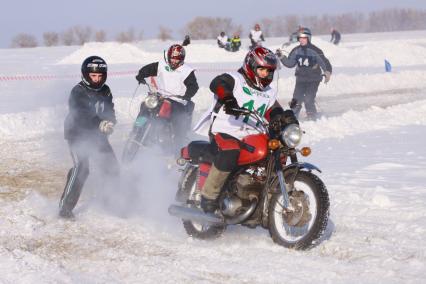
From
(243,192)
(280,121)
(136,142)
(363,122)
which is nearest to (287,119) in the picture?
(280,121)

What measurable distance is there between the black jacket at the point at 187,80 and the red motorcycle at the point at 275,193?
435 centimetres

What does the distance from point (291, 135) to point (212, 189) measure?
3.36ft

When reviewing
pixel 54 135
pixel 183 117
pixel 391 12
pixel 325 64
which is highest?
pixel 391 12

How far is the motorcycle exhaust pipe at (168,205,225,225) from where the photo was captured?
6.49 meters

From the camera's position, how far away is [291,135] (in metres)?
5.95

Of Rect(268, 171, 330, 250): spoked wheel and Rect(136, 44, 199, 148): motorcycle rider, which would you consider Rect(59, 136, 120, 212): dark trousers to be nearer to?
Rect(268, 171, 330, 250): spoked wheel

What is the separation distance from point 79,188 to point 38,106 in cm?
1092

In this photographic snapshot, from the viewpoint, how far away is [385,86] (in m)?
27.6

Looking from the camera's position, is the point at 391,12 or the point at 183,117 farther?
the point at 391,12

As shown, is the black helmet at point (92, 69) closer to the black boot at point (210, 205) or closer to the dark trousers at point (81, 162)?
→ the dark trousers at point (81, 162)

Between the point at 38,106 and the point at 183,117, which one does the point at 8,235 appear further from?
the point at 38,106

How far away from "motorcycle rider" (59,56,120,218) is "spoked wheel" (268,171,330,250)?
2.43 metres

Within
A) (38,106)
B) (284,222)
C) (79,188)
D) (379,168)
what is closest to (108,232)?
(79,188)

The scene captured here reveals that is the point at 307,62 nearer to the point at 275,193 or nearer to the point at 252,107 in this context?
the point at 252,107
